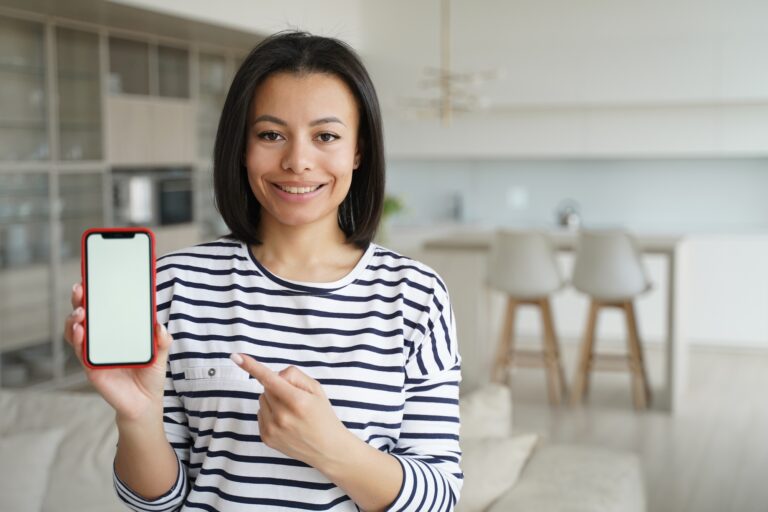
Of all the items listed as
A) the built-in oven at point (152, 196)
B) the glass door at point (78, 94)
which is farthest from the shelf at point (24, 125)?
the built-in oven at point (152, 196)

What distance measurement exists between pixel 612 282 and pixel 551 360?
66 centimetres

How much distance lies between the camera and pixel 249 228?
1.18m

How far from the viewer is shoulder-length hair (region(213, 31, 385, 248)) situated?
1.12m

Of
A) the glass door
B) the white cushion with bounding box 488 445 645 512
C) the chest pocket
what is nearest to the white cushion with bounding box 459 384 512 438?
the white cushion with bounding box 488 445 645 512

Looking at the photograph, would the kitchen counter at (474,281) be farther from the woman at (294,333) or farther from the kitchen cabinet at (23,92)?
the woman at (294,333)

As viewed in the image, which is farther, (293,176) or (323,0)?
(323,0)

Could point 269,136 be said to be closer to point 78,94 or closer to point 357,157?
point 357,157

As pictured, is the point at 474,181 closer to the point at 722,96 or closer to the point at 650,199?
the point at 650,199

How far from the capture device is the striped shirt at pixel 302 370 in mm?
1066

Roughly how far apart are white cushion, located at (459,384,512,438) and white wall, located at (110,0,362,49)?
8.75ft

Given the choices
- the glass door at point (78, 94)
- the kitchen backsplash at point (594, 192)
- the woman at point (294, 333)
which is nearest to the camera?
the woman at point (294, 333)

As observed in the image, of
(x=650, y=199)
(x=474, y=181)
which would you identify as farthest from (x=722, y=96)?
(x=474, y=181)

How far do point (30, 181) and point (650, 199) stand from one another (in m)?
4.68

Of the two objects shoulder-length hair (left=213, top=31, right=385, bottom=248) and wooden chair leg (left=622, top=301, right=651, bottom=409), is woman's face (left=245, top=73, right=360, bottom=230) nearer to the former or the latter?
shoulder-length hair (left=213, top=31, right=385, bottom=248)
